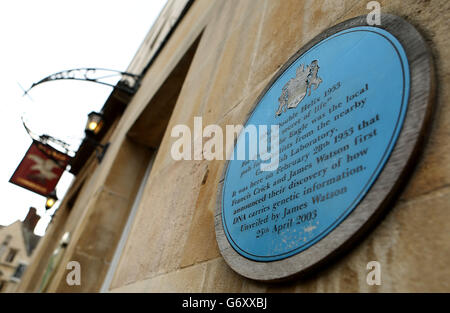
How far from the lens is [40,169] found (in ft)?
25.4

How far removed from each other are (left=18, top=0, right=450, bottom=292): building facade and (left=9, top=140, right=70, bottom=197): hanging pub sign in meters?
2.73

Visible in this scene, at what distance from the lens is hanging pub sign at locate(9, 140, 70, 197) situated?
287 inches

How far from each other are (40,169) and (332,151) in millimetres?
8513

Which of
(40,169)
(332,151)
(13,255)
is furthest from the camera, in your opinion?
(13,255)

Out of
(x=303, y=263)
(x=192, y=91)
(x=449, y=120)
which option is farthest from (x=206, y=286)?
(x=192, y=91)

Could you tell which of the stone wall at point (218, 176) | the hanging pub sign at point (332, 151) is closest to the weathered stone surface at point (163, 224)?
the stone wall at point (218, 176)

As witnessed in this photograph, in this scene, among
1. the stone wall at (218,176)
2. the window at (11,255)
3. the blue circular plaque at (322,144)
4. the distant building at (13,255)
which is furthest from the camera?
the window at (11,255)

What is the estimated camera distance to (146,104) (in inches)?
214

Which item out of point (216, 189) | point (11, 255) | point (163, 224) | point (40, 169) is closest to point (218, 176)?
point (216, 189)

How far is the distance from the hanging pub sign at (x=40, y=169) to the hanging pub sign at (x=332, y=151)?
7.55 m

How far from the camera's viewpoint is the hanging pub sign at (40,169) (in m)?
7.29

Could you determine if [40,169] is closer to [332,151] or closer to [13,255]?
[332,151]

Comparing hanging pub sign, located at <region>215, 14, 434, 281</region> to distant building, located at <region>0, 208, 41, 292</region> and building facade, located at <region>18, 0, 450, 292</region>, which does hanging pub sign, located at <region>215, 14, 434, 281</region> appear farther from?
distant building, located at <region>0, 208, 41, 292</region>

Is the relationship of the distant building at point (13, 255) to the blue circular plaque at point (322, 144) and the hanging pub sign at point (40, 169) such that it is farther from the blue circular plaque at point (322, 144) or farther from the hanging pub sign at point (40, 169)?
the blue circular plaque at point (322, 144)
